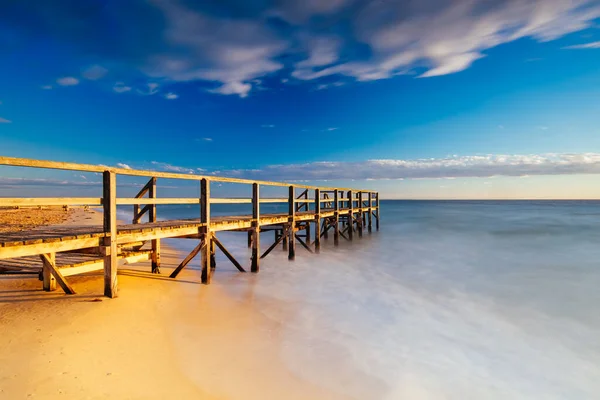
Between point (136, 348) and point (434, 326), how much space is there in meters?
5.41

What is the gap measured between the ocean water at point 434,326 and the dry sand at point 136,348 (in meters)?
0.51

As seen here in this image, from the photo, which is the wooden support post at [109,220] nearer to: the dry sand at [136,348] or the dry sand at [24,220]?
the dry sand at [136,348]

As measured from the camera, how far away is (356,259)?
14234 millimetres

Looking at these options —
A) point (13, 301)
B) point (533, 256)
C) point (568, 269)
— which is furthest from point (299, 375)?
point (533, 256)

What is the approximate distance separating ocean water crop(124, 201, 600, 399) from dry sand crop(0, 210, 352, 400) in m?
0.51

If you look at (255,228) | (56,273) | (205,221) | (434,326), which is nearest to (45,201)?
(56,273)

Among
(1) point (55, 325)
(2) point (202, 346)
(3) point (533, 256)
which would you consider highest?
(1) point (55, 325)

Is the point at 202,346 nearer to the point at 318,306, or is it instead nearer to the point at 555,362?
the point at 318,306

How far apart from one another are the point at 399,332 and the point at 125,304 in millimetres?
4941

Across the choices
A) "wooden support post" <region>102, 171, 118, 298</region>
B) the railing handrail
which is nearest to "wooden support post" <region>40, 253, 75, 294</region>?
"wooden support post" <region>102, 171, 118, 298</region>

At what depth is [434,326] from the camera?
6.59m

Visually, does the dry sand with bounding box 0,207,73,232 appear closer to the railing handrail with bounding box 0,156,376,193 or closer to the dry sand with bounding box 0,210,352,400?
the dry sand with bounding box 0,210,352,400

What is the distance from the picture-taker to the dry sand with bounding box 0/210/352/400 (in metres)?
3.53

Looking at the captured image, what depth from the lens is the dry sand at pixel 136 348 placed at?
3525 millimetres
